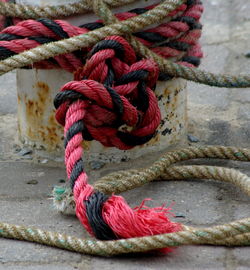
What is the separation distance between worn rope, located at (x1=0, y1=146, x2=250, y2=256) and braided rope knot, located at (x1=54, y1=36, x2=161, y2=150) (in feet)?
0.35

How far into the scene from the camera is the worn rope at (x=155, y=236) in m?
1.65

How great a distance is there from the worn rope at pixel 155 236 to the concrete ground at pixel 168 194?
0.08 feet

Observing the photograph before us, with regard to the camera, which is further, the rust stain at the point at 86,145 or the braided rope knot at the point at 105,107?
the rust stain at the point at 86,145

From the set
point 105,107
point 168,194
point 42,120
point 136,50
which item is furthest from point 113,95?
point 42,120

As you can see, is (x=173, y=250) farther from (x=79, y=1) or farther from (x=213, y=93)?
(x=213, y=93)

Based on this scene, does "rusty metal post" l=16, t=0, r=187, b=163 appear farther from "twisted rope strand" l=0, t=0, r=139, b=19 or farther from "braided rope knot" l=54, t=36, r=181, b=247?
"braided rope knot" l=54, t=36, r=181, b=247

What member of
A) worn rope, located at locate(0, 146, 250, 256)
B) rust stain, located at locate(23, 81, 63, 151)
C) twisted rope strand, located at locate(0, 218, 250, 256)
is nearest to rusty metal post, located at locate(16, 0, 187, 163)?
rust stain, located at locate(23, 81, 63, 151)

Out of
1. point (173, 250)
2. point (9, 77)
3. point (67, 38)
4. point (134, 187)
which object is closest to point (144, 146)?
point (134, 187)

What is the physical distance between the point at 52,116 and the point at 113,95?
1.40 ft

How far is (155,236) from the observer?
1.65 meters

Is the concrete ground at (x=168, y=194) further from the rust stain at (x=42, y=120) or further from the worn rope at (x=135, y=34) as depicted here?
the worn rope at (x=135, y=34)

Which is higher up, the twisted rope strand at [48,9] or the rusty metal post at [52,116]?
the twisted rope strand at [48,9]

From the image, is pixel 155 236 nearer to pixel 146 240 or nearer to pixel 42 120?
pixel 146 240

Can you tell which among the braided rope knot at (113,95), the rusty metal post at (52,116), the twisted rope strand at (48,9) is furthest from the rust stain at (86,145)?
the twisted rope strand at (48,9)
